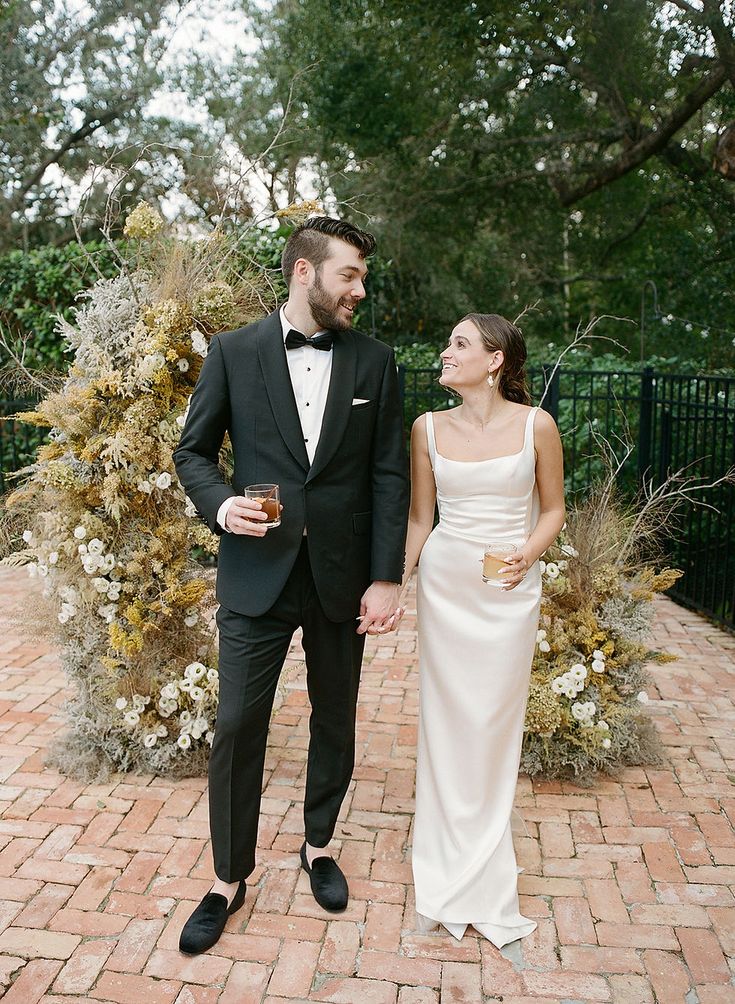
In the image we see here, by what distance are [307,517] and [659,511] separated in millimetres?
2466

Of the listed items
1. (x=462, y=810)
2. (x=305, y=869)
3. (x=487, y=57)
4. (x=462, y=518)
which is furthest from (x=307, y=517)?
(x=487, y=57)

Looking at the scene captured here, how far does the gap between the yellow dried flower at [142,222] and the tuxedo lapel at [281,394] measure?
1.30 metres

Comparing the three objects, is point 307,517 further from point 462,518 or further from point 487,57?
point 487,57

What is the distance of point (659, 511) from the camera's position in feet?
14.7

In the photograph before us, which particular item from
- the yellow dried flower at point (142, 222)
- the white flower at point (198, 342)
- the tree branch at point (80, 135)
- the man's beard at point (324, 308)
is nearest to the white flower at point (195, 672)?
the white flower at point (198, 342)

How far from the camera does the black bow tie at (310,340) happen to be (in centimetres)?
274

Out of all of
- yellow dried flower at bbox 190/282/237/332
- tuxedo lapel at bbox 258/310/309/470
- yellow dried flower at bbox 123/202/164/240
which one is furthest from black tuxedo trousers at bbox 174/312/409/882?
yellow dried flower at bbox 123/202/164/240

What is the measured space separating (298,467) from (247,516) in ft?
1.15

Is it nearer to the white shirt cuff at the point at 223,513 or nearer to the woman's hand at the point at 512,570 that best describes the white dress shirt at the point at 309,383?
the white shirt cuff at the point at 223,513

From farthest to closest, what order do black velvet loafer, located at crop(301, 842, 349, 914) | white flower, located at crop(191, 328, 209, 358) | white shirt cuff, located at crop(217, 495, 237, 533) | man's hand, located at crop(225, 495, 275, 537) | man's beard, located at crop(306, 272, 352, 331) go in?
white flower, located at crop(191, 328, 209, 358) < black velvet loafer, located at crop(301, 842, 349, 914) < man's beard, located at crop(306, 272, 352, 331) < white shirt cuff, located at crop(217, 495, 237, 533) < man's hand, located at crop(225, 495, 275, 537)

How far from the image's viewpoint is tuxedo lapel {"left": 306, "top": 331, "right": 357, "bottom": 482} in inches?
106

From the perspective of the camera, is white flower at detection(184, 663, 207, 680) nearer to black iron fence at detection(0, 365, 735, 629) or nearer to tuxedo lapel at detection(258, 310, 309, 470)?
tuxedo lapel at detection(258, 310, 309, 470)

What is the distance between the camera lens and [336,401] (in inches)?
107

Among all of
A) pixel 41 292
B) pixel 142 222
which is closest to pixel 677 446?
pixel 142 222
